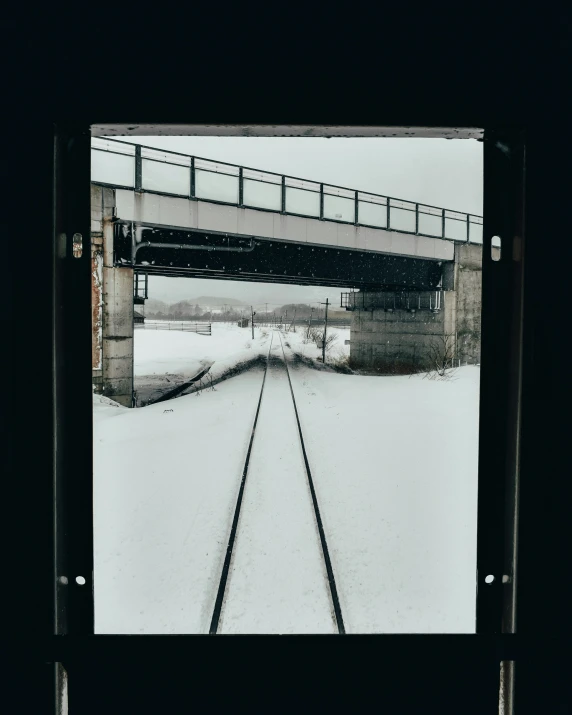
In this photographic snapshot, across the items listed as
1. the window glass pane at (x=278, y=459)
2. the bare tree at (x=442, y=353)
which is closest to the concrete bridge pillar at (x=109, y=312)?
the window glass pane at (x=278, y=459)

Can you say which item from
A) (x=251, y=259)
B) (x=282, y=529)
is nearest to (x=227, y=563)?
(x=282, y=529)

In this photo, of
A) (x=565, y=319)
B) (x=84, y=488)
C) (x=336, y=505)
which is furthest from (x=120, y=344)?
(x=565, y=319)

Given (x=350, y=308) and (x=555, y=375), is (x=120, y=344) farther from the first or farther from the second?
(x=350, y=308)

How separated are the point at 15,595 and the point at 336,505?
569 centimetres

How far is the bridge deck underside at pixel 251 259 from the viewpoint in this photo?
1399 cm

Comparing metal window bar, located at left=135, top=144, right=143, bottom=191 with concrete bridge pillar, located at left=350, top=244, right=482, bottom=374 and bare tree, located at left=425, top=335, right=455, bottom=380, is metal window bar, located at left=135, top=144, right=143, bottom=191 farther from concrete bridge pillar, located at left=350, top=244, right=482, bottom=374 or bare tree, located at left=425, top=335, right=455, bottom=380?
bare tree, located at left=425, top=335, right=455, bottom=380

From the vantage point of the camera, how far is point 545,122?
1.55m

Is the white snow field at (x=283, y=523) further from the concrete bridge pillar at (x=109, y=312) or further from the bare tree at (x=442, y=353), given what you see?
the bare tree at (x=442, y=353)

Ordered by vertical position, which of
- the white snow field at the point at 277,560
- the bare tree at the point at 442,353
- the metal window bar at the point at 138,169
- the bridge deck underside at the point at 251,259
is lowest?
the white snow field at the point at 277,560

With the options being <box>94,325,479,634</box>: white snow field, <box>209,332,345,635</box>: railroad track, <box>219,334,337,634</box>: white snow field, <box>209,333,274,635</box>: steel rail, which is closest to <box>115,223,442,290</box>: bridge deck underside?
<box>94,325,479,634</box>: white snow field

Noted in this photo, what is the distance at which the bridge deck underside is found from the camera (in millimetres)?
13995

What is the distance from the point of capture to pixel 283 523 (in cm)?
621

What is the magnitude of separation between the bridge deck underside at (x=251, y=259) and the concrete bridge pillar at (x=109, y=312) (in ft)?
1.44

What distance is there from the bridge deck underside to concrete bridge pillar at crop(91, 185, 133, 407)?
440 mm
